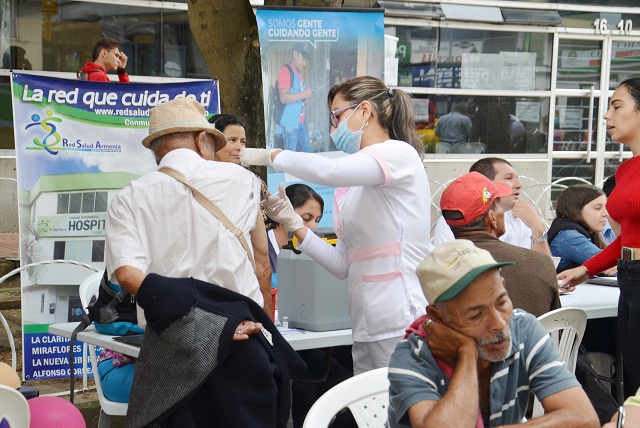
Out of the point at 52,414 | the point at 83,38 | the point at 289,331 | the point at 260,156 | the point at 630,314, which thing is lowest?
the point at 52,414

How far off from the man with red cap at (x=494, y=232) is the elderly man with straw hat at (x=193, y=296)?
0.86 metres

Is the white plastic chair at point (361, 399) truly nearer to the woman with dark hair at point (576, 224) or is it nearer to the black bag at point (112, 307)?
the black bag at point (112, 307)

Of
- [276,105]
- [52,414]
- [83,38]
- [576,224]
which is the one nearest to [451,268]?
[52,414]

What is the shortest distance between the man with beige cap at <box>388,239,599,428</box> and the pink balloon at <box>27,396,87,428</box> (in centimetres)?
130

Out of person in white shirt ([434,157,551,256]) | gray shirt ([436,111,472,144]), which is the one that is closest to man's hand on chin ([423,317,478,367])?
person in white shirt ([434,157,551,256])

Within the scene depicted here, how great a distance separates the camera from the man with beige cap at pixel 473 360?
2219mm

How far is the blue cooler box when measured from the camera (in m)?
3.76

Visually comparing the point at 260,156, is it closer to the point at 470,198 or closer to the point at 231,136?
the point at 470,198

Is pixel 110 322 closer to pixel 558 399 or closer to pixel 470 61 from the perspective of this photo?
pixel 558 399

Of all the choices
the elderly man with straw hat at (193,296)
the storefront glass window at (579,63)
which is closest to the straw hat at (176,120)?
the elderly man with straw hat at (193,296)

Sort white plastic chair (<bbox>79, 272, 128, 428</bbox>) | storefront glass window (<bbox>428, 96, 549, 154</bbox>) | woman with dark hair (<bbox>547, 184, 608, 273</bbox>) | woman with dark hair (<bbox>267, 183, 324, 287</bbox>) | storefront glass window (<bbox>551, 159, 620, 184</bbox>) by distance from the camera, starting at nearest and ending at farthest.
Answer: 1. white plastic chair (<bbox>79, 272, 128, 428</bbox>)
2. woman with dark hair (<bbox>267, 183, 324, 287</bbox>)
3. woman with dark hair (<bbox>547, 184, 608, 273</bbox>)
4. storefront glass window (<bbox>428, 96, 549, 154</bbox>)
5. storefront glass window (<bbox>551, 159, 620, 184</bbox>)

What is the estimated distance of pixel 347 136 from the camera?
3.32 m

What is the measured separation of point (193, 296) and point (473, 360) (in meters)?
1.02

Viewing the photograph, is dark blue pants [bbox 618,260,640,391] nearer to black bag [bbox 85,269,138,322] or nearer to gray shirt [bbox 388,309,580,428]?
gray shirt [bbox 388,309,580,428]
